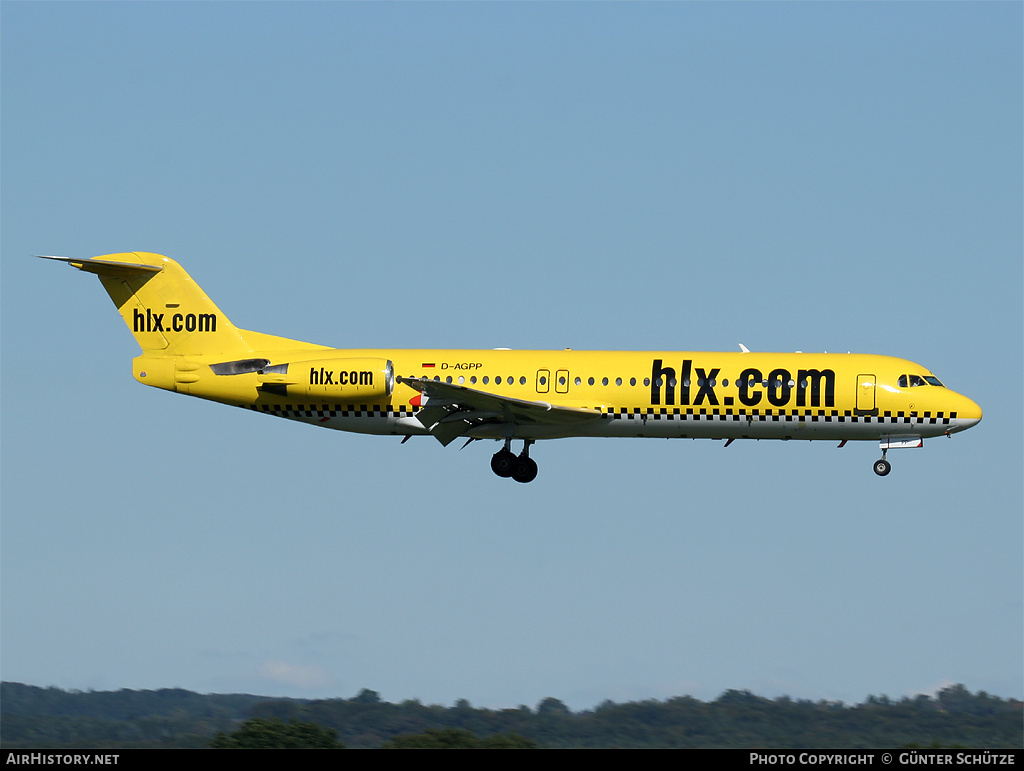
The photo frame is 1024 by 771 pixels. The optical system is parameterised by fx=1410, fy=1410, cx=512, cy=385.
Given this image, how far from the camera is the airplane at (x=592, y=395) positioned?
40188 mm

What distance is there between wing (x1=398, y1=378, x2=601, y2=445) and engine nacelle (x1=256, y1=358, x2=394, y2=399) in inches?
53.2

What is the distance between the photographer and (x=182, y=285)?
4447 centimetres

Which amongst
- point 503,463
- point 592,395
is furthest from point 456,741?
point 592,395

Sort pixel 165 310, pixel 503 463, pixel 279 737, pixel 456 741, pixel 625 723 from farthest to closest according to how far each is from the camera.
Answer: pixel 165 310
pixel 503 463
pixel 625 723
pixel 279 737
pixel 456 741

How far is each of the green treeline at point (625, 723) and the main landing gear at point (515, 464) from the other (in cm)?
675

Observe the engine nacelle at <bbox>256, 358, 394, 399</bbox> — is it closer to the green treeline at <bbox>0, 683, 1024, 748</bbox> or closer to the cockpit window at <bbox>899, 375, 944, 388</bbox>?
the green treeline at <bbox>0, 683, 1024, 748</bbox>

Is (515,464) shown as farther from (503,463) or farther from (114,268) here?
(114,268)

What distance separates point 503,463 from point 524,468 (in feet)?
2.11

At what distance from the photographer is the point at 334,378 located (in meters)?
40.8

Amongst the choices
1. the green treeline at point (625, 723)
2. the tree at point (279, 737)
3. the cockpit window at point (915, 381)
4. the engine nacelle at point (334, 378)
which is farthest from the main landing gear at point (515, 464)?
the cockpit window at point (915, 381)

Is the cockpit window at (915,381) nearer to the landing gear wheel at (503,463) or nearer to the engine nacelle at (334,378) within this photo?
the landing gear wheel at (503,463)

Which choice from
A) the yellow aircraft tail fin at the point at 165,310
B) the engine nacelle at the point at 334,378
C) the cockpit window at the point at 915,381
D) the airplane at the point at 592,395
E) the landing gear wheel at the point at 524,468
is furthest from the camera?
the yellow aircraft tail fin at the point at 165,310
